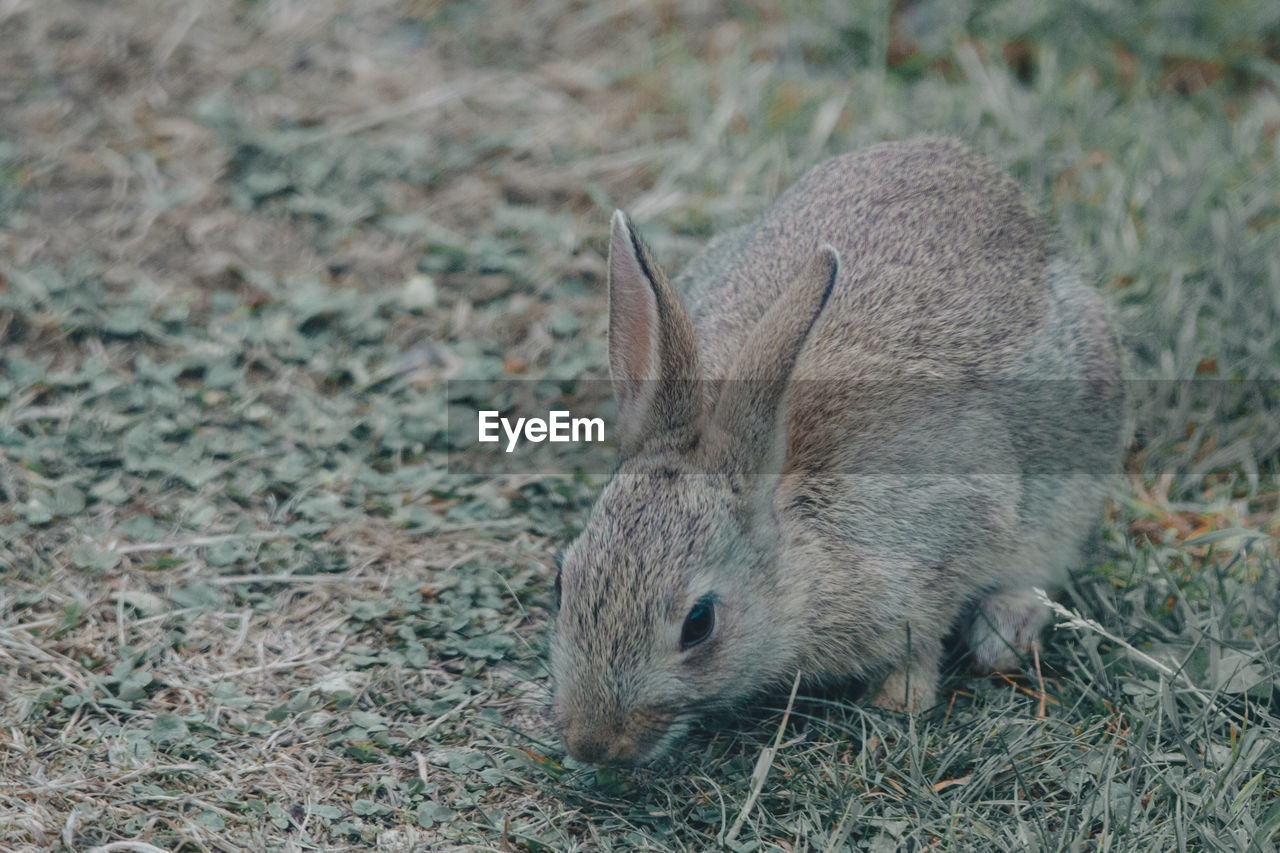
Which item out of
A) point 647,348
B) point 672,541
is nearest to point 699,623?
point 672,541

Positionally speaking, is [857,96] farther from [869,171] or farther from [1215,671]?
[1215,671]

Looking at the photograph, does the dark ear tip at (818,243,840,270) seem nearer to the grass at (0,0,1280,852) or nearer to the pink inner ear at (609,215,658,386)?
the pink inner ear at (609,215,658,386)

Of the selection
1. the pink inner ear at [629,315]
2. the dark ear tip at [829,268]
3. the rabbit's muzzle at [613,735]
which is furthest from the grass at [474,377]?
the dark ear tip at [829,268]

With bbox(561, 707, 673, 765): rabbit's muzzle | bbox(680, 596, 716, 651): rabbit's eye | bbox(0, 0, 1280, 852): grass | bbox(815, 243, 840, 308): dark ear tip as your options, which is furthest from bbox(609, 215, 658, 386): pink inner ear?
bbox(561, 707, 673, 765): rabbit's muzzle

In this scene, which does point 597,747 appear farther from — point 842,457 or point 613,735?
point 842,457

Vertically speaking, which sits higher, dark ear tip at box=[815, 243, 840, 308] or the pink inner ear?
dark ear tip at box=[815, 243, 840, 308]

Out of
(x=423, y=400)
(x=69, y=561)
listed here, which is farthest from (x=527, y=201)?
(x=69, y=561)

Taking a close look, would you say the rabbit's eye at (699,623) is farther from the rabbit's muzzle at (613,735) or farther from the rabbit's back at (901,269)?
the rabbit's back at (901,269)

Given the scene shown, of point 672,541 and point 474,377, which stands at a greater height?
point 672,541
